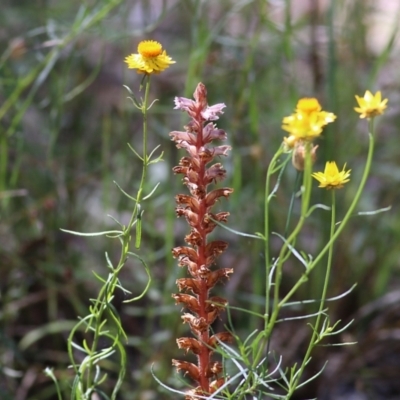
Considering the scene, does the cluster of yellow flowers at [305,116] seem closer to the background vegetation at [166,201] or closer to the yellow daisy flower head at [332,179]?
the yellow daisy flower head at [332,179]

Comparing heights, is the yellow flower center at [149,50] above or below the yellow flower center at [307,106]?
above

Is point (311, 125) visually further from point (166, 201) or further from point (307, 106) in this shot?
point (166, 201)

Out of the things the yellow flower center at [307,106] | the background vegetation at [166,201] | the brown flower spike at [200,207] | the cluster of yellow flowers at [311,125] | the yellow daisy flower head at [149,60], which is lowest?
the background vegetation at [166,201]

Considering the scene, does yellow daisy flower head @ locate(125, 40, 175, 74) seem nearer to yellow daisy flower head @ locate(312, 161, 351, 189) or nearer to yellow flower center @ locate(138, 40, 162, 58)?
yellow flower center @ locate(138, 40, 162, 58)

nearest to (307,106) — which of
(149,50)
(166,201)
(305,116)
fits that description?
(305,116)

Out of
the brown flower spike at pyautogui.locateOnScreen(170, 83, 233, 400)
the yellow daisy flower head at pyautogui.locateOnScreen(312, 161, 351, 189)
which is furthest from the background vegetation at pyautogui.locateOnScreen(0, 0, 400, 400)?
the yellow daisy flower head at pyautogui.locateOnScreen(312, 161, 351, 189)

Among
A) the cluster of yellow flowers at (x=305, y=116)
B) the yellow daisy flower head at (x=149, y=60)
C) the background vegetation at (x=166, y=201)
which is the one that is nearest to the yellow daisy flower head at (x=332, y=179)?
the cluster of yellow flowers at (x=305, y=116)

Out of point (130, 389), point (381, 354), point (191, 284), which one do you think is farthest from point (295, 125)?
point (381, 354)

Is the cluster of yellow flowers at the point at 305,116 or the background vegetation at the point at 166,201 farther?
the background vegetation at the point at 166,201
